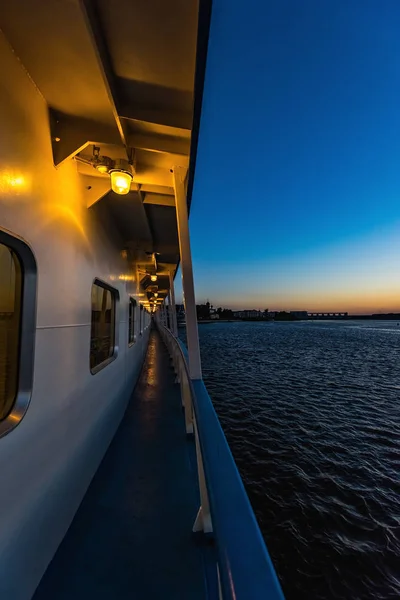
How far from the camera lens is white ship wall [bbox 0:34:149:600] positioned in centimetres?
122

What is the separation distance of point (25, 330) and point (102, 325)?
177 cm

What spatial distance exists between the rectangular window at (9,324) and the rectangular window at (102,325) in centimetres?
109

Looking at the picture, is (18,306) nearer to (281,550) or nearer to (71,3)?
(71,3)

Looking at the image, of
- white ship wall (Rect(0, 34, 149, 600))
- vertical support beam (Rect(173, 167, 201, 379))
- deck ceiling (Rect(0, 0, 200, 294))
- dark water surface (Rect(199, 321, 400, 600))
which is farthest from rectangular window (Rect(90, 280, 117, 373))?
dark water surface (Rect(199, 321, 400, 600))

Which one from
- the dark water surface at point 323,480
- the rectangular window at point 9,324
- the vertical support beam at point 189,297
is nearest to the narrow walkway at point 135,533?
the vertical support beam at point 189,297

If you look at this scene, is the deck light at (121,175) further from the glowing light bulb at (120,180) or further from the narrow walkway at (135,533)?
the narrow walkway at (135,533)

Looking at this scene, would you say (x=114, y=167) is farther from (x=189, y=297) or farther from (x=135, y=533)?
(x=135, y=533)

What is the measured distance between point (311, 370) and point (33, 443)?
18617mm

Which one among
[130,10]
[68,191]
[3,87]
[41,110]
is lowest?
[68,191]

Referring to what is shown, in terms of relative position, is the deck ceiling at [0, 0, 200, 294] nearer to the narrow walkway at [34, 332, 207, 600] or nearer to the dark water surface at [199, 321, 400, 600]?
the narrow walkway at [34, 332, 207, 600]

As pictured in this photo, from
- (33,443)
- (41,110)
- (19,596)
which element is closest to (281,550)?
(19,596)

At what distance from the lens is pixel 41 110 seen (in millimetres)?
1482

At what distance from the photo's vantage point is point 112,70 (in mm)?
1422

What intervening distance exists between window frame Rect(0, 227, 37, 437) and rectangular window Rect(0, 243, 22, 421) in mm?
14
